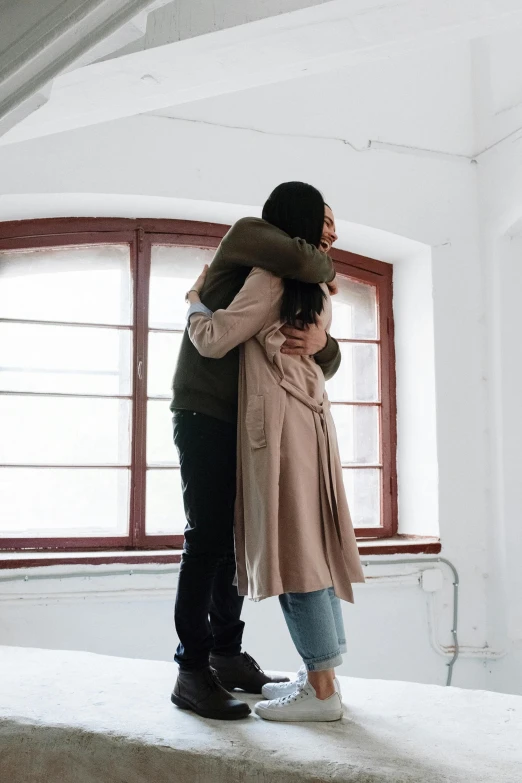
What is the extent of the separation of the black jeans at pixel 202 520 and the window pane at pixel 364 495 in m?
2.01

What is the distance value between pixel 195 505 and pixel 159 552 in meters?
1.52

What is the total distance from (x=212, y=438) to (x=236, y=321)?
1.01ft

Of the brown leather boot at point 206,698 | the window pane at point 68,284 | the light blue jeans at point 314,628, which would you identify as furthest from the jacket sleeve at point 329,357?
the window pane at point 68,284

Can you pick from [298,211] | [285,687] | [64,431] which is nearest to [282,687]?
[285,687]

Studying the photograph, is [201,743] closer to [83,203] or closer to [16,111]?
[16,111]

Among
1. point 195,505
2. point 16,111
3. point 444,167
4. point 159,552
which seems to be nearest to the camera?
point 16,111

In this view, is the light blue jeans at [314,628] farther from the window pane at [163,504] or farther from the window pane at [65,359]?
the window pane at [65,359]

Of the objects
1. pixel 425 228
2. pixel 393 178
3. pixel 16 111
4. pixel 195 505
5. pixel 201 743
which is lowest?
pixel 201 743

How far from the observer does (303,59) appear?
237 centimetres

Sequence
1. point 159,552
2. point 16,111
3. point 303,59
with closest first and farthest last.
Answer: point 16,111 < point 303,59 < point 159,552

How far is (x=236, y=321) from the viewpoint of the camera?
1905mm

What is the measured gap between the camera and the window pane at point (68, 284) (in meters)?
3.62

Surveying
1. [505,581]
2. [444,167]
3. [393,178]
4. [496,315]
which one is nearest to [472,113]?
[444,167]

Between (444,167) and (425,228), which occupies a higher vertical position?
(444,167)
